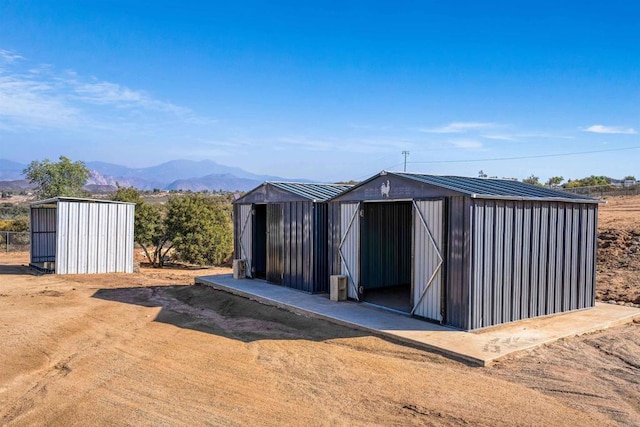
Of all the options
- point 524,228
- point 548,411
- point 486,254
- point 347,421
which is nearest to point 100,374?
point 347,421

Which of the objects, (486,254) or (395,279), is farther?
(395,279)

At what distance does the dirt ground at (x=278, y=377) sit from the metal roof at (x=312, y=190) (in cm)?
349

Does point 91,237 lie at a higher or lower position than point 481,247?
lower

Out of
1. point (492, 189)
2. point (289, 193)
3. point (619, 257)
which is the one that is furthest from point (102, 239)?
point (619, 257)

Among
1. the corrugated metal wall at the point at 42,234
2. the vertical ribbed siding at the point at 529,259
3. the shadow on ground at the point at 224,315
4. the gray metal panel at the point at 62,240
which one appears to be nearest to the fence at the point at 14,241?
the corrugated metal wall at the point at 42,234

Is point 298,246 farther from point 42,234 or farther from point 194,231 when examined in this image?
→ point 42,234

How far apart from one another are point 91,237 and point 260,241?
707 cm

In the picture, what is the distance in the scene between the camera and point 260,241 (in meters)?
15.5

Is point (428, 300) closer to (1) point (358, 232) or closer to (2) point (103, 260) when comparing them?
(1) point (358, 232)

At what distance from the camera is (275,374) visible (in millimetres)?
7133

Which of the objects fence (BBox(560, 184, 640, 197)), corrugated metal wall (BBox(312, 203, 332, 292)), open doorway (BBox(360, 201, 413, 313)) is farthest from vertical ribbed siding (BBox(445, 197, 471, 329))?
fence (BBox(560, 184, 640, 197))

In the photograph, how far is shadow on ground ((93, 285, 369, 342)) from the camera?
30.5 ft

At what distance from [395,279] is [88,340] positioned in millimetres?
7806

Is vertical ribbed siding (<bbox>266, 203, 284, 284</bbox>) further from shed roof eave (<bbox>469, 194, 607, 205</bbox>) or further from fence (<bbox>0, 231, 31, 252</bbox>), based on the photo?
fence (<bbox>0, 231, 31, 252</bbox>)
